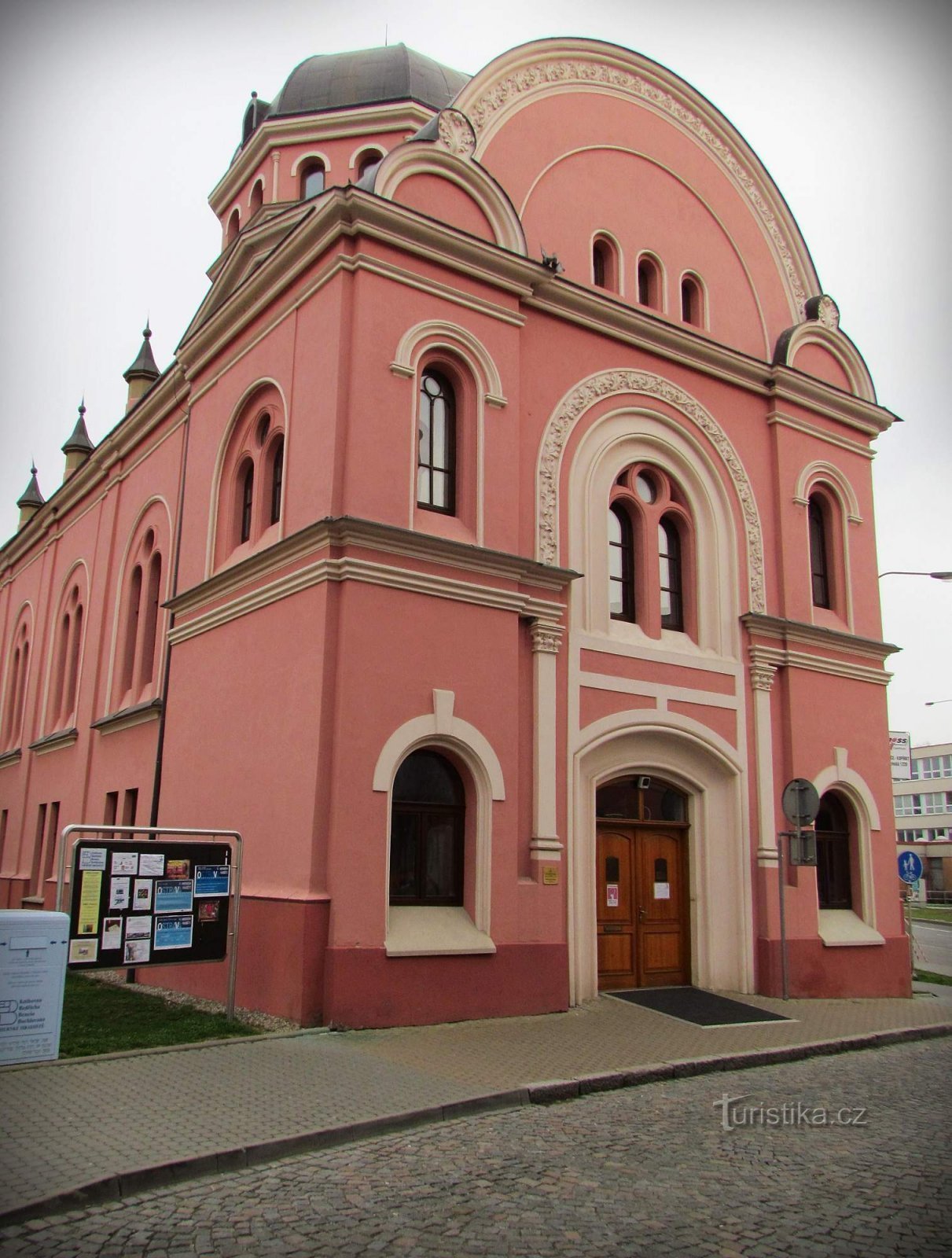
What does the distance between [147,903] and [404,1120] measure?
14.3 feet

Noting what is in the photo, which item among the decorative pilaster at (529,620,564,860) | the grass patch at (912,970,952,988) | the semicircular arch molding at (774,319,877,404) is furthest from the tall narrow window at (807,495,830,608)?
the grass patch at (912,970,952,988)

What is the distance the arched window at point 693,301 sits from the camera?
18.7 m

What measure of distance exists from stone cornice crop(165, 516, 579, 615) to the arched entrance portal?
3.32 meters

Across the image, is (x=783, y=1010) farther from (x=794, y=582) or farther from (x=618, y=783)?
(x=794, y=582)

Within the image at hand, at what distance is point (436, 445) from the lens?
14.6 metres

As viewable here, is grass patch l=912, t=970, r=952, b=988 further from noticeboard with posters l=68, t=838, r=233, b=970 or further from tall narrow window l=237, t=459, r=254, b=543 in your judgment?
tall narrow window l=237, t=459, r=254, b=543

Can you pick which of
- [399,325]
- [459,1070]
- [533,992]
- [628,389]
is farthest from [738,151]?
[459,1070]

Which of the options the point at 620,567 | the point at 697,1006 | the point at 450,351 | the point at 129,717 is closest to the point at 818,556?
the point at 620,567

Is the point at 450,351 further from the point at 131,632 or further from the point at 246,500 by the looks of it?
the point at 131,632

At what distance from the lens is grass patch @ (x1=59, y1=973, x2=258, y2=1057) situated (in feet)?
34.8

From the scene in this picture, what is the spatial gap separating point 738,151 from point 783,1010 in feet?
48.5

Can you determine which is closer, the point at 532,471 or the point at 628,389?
the point at 532,471

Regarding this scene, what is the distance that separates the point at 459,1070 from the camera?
9766mm

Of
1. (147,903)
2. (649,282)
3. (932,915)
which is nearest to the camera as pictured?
(147,903)
